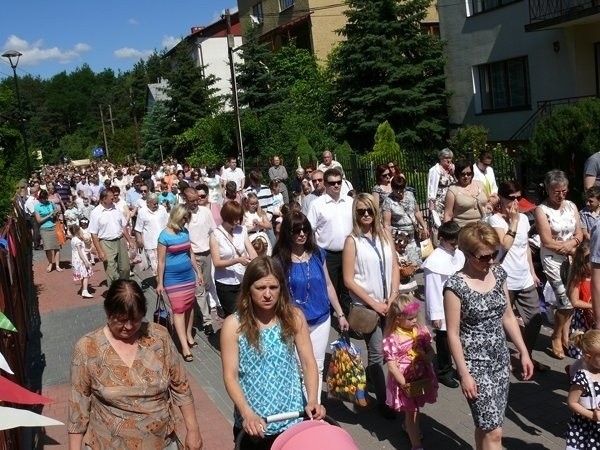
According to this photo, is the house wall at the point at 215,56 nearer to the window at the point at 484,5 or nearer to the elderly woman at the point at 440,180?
the window at the point at 484,5

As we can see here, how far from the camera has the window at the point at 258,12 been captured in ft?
132

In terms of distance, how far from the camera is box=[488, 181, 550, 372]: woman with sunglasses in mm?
6238

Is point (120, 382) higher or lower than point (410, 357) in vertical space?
higher

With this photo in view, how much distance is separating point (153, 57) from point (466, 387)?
318ft

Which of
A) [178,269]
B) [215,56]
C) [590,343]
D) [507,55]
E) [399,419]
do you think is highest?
[215,56]

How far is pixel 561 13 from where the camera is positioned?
62.6ft

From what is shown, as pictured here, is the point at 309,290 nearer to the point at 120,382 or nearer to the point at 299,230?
the point at 299,230

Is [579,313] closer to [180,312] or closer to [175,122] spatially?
[180,312]

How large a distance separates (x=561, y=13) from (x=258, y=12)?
25.2 meters

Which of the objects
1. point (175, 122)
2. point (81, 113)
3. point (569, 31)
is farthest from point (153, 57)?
point (569, 31)

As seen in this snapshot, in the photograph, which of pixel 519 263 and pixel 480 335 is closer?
pixel 480 335

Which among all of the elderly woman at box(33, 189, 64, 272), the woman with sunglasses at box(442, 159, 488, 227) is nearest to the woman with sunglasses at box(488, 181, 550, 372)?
the woman with sunglasses at box(442, 159, 488, 227)

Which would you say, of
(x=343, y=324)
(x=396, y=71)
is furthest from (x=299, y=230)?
(x=396, y=71)

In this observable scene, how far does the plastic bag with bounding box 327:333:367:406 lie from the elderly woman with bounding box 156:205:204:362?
256 cm
